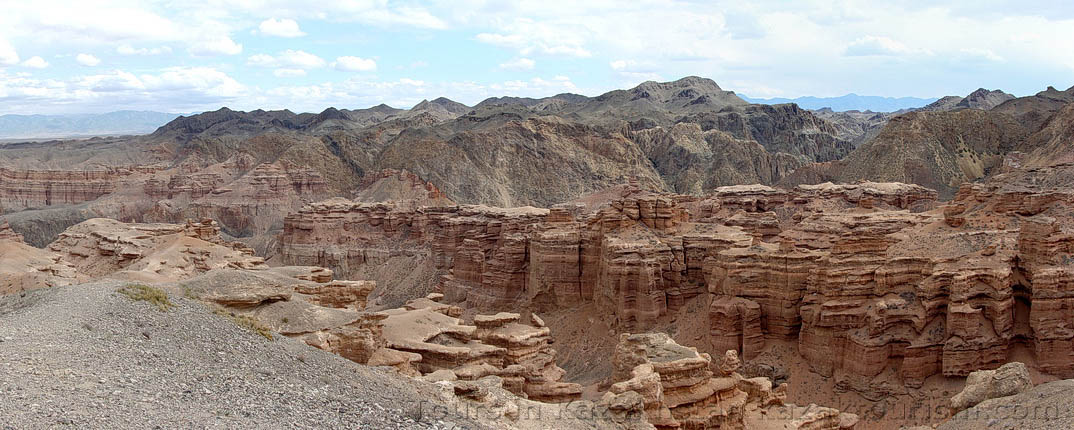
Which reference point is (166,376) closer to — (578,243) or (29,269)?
(578,243)

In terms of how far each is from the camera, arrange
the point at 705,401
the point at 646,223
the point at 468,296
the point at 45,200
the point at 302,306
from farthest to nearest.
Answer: the point at 45,200, the point at 468,296, the point at 646,223, the point at 302,306, the point at 705,401

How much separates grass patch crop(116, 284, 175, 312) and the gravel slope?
24 cm

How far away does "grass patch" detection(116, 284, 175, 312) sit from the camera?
19453 mm

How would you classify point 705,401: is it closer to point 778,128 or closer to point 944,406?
point 944,406

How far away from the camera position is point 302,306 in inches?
1080

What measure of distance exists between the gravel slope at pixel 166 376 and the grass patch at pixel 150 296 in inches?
9.3

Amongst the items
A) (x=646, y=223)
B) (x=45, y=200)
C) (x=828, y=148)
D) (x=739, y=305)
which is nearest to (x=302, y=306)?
(x=739, y=305)

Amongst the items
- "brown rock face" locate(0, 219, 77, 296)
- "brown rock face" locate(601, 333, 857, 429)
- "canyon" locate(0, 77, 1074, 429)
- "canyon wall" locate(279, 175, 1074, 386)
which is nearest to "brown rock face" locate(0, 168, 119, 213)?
"canyon" locate(0, 77, 1074, 429)

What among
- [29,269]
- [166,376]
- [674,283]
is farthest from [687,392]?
[29,269]

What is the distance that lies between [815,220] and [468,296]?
69.7ft

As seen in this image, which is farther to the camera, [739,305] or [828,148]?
[828,148]

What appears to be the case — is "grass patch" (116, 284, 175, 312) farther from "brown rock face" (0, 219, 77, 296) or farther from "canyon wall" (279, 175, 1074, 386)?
"canyon wall" (279, 175, 1074, 386)

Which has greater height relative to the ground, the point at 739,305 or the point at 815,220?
the point at 815,220

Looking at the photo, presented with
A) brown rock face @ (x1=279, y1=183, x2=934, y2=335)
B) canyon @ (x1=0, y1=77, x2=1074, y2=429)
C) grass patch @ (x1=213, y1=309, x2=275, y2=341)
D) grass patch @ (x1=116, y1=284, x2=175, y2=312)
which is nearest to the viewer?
grass patch @ (x1=116, y1=284, x2=175, y2=312)
